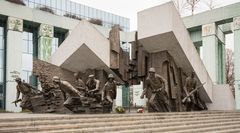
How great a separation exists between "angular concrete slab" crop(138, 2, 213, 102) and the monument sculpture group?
351mm

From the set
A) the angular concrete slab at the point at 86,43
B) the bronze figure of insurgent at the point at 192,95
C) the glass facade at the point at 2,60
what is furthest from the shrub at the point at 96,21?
the bronze figure of insurgent at the point at 192,95

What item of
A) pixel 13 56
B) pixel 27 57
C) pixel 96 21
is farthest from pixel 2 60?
pixel 96 21

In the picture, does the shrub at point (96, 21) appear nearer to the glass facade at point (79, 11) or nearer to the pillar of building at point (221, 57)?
the glass facade at point (79, 11)

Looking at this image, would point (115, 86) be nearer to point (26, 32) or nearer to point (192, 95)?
point (192, 95)

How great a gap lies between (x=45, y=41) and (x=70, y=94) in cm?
1519

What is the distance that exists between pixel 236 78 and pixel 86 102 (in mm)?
13764

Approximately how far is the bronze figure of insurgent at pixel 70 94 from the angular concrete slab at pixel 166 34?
3318mm

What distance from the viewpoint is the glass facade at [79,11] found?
28114 mm

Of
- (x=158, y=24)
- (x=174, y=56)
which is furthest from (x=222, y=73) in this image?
(x=158, y=24)

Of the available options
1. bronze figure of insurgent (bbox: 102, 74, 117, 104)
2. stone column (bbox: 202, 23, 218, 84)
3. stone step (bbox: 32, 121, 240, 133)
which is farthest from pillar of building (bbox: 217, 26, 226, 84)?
stone step (bbox: 32, 121, 240, 133)

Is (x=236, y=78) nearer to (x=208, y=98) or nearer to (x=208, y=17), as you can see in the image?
(x=208, y=17)

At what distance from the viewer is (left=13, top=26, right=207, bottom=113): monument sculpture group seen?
476 inches

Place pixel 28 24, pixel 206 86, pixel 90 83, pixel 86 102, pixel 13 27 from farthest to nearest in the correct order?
pixel 28 24 → pixel 13 27 → pixel 206 86 → pixel 90 83 → pixel 86 102

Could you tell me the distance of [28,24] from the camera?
86.3ft
